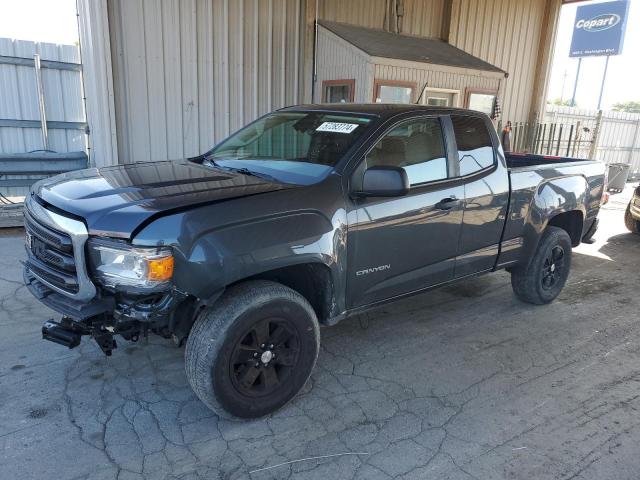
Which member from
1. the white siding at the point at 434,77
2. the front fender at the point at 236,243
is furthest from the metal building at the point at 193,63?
the front fender at the point at 236,243

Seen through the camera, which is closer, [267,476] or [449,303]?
[267,476]

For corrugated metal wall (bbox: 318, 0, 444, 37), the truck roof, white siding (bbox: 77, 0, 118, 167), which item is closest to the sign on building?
corrugated metal wall (bbox: 318, 0, 444, 37)

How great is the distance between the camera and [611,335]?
4570mm

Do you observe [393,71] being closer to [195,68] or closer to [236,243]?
[195,68]

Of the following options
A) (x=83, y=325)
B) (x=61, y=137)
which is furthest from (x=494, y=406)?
(x=61, y=137)

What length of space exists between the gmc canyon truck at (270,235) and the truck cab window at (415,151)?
12 millimetres

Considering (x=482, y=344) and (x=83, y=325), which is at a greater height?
(x=83, y=325)

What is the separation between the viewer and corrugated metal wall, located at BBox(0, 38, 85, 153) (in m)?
7.77

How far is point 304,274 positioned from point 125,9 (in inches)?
253

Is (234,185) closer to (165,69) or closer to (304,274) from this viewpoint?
(304,274)

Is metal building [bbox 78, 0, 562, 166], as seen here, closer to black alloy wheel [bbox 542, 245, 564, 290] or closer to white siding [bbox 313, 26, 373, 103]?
white siding [bbox 313, 26, 373, 103]

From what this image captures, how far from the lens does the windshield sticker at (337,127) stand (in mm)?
3625

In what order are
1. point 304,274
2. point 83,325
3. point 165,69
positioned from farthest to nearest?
point 165,69, point 304,274, point 83,325

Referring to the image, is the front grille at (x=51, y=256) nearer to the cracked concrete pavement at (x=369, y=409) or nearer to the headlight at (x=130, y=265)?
the headlight at (x=130, y=265)
